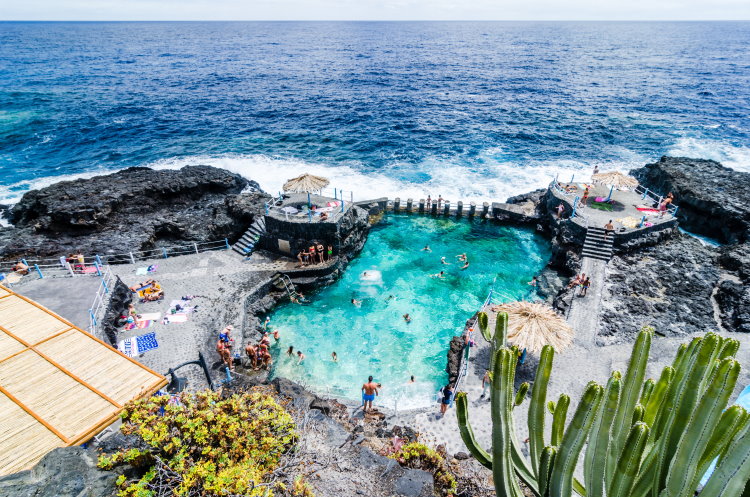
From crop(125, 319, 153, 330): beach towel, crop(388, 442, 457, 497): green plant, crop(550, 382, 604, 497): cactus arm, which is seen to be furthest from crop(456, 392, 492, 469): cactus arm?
crop(125, 319, 153, 330): beach towel

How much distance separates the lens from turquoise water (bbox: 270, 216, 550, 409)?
19.1 metres

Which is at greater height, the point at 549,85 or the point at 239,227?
the point at 549,85

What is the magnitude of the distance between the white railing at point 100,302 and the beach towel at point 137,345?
1199 mm

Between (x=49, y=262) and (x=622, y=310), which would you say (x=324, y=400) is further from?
(x=49, y=262)

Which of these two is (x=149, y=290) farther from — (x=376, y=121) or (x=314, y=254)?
(x=376, y=121)

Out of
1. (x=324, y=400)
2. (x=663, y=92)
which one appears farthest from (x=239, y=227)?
(x=663, y=92)

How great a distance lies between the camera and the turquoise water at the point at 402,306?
19078mm

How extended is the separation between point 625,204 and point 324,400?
84.8ft

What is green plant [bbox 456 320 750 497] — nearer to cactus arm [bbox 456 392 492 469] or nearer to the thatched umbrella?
cactus arm [bbox 456 392 492 469]

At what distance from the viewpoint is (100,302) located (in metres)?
18.5

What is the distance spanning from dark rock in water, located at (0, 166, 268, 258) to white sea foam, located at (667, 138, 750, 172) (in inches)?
2080

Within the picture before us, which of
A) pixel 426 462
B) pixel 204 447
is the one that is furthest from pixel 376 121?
pixel 204 447

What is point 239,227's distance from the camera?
28875mm

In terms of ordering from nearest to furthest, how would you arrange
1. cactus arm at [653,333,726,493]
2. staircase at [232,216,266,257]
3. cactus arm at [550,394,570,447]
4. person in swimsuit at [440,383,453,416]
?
cactus arm at [653,333,726,493] → cactus arm at [550,394,570,447] → person in swimsuit at [440,383,453,416] → staircase at [232,216,266,257]
